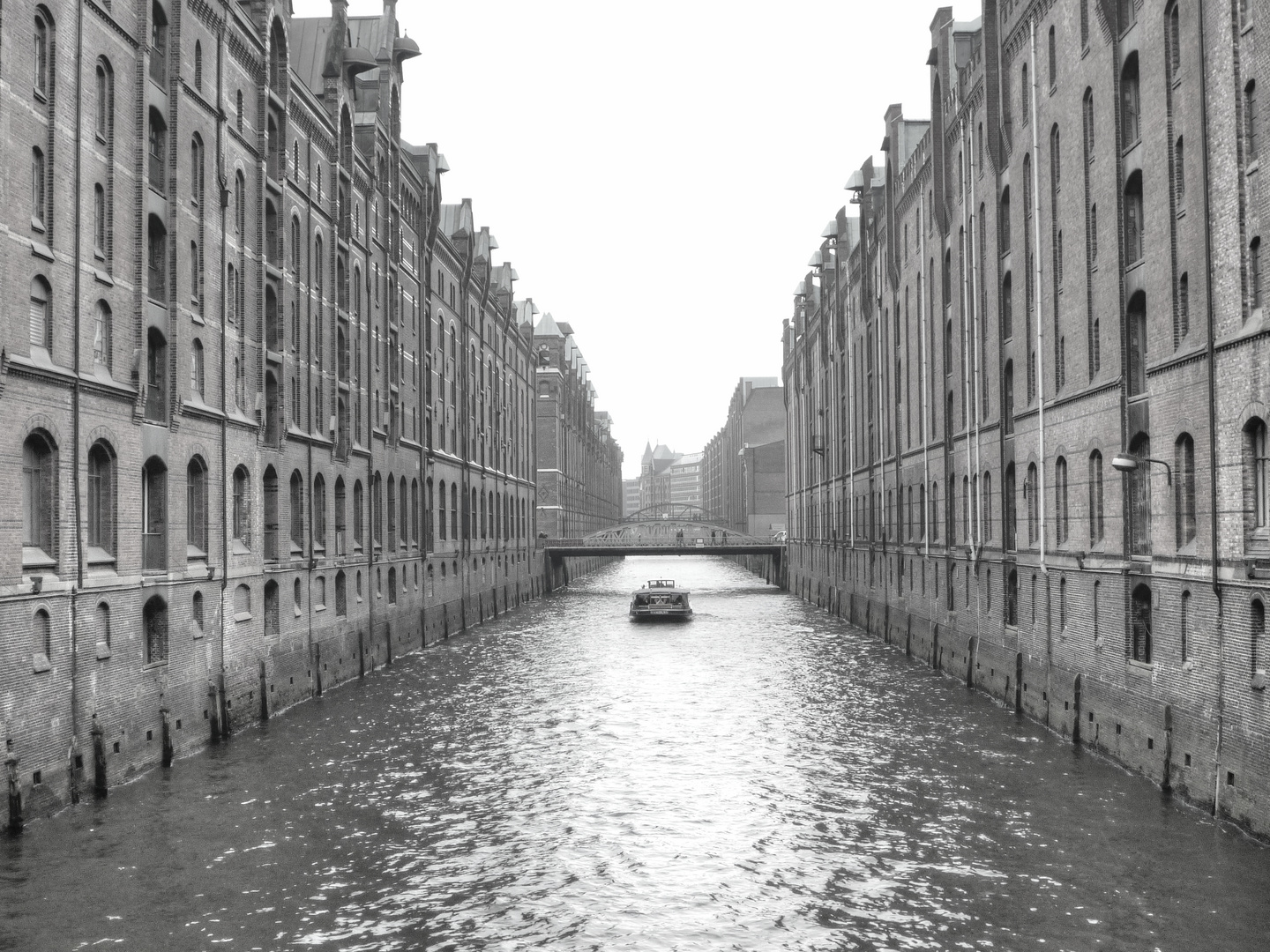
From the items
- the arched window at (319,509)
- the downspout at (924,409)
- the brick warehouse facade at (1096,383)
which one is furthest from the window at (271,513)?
the downspout at (924,409)

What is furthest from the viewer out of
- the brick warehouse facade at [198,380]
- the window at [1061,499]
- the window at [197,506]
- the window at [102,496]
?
the window at [1061,499]

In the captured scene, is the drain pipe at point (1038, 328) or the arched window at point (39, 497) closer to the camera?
the arched window at point (39, 497)

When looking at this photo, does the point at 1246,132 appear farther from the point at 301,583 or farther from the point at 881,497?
the point at 881,497

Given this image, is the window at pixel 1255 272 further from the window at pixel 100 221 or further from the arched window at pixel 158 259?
the arched window at pixel 158 259

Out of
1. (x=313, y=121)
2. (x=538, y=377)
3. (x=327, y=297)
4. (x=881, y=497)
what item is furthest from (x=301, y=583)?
(x=538, y=377)

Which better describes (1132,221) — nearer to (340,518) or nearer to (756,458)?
(340,518)

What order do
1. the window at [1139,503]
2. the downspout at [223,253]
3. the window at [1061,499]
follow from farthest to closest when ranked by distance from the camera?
the downspout at [223,253]
the window at [1061,499]
the window at [1139,503]

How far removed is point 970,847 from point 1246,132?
37.0 ft

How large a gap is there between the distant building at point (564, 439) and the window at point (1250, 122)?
74.0 metres

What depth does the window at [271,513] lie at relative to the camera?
101ft

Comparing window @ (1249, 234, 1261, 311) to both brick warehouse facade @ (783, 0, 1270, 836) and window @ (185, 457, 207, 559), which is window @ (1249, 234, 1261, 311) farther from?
window @ (185, 457, 207, 559)

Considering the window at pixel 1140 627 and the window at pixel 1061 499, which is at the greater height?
the window at pixel 1061 499

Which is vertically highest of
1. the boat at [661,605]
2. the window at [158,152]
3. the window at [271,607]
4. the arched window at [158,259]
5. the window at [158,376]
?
the window at [158,152]

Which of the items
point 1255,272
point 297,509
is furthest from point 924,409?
point 1255,272
